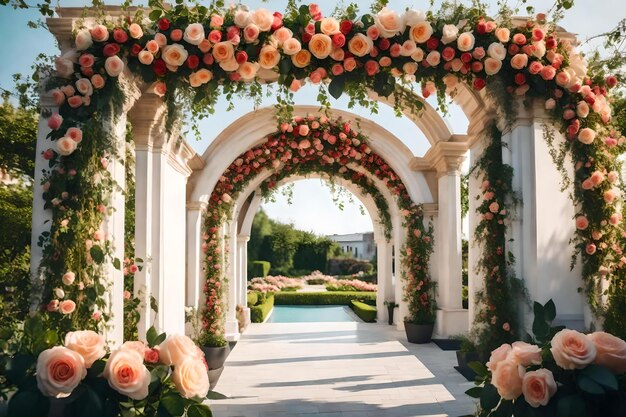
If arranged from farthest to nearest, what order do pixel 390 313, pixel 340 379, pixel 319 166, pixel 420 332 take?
1. pixel 390 313
2. pixel 319 166
3. pixel 420 332
4. pixel 340 379

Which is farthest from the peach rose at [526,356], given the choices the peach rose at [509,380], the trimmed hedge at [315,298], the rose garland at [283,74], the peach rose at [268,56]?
the trimmed hedge at [315,298]

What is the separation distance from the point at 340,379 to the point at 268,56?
4.62 m

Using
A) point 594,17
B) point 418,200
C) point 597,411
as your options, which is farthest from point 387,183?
point 597,411

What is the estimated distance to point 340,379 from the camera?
6.77 m

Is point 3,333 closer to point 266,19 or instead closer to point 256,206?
point 266,19

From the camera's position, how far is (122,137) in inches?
159

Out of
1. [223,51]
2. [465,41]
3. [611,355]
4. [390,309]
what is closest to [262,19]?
[223,51]

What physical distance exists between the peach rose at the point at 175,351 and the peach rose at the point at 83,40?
2.64 meters

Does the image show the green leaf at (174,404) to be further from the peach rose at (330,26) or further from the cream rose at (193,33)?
the peach rose at (330,26)

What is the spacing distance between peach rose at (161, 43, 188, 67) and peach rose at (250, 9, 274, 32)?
1.94 ft

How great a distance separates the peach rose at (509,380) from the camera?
211cm

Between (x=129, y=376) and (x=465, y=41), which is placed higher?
(x=465, y=41)

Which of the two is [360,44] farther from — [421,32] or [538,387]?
[538,387]

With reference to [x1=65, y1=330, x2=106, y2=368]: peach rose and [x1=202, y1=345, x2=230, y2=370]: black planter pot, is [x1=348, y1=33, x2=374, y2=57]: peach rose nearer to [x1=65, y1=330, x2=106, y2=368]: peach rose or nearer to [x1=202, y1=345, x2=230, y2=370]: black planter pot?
[x1=65, y1=330, x2=106, y2=368]: peach rose
